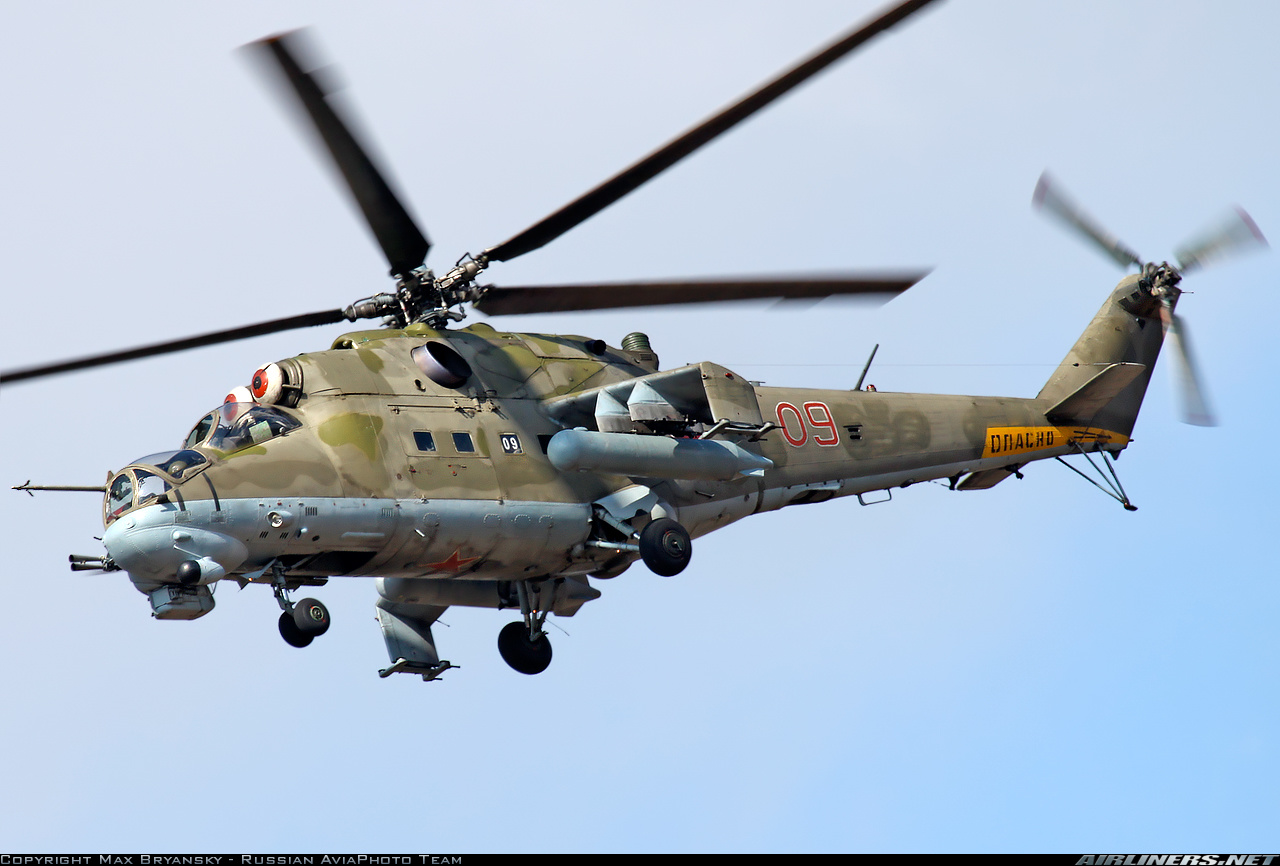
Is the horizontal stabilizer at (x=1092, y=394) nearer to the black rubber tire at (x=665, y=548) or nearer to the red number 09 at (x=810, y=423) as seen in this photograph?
the red number 09 at (x=810, y=423)

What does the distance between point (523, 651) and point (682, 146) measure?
687cm

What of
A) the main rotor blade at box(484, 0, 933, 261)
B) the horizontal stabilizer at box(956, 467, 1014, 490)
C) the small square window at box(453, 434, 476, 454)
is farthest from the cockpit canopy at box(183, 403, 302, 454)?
the horizontal stabilizer at box(956, 467, 1014, 490)

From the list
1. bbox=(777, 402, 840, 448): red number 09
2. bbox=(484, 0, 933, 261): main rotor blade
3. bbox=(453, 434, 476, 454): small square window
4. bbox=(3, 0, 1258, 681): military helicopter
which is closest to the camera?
bbox=(484, 0, 933, 261): main rotor blade

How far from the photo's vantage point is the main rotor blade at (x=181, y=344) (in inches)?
675

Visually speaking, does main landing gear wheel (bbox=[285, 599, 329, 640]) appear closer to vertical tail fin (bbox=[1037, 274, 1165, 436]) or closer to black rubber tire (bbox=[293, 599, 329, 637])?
black rubber tire (bbox=[293, 599, 329, 637])

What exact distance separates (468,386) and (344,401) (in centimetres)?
157

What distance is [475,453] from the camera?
60.3 feet

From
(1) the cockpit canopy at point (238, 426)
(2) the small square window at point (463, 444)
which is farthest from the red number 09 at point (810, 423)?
(1) the cockpit canopy at point (238, 426)

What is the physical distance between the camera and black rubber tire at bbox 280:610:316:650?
17547mm

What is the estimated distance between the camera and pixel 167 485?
16.7 m

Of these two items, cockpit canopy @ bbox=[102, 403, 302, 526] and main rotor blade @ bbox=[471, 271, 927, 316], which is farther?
main rotor blade @ bbox=[471, 271, 927, 316]

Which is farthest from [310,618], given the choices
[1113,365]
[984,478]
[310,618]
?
[1113,365]

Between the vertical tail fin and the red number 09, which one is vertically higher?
the vertical tail fin

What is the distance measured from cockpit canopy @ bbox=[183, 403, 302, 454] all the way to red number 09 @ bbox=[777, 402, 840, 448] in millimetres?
6246
